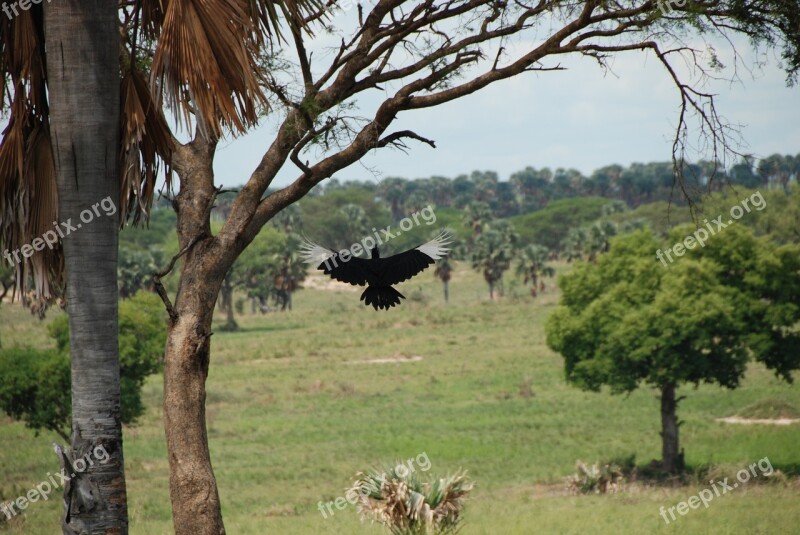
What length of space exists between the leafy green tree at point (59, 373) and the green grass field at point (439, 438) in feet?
5.50

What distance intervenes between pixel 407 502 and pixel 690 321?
663 inches

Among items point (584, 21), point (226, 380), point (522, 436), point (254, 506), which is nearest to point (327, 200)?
point (226, 380)

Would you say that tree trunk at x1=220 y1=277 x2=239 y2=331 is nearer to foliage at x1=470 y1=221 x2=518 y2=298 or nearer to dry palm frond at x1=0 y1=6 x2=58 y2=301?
foliage at x1=470 y1=221 x2=518 y2=298

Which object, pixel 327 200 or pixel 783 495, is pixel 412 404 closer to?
pixel 783 495

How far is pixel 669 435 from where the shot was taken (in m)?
25.7

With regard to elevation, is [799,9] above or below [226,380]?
above

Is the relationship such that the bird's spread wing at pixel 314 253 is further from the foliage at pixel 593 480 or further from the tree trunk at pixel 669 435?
the tree trunk at pixel 669 435

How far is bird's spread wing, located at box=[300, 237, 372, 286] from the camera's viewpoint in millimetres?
7043

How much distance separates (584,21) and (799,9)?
2.02 meters

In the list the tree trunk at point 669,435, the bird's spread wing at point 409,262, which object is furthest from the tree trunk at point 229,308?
the bird's spread wing at point 409,262

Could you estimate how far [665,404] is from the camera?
85.8 feet

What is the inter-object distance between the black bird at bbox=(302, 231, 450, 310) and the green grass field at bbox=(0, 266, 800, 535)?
25.2ft

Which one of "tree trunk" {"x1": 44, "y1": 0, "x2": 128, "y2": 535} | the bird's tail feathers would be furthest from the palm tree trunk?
the bird's tail feathers

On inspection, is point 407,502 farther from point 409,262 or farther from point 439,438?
point 439,438
